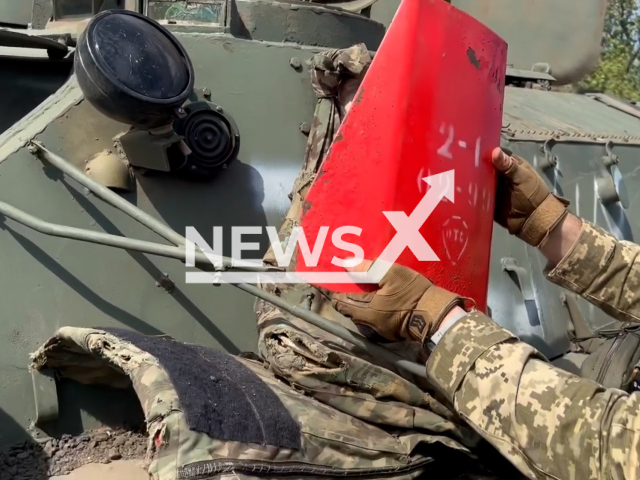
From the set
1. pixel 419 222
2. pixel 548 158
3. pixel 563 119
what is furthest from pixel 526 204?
pixel 563 119

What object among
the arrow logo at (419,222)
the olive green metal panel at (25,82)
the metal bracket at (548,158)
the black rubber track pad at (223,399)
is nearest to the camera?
the black rubber track pad at (223,399)

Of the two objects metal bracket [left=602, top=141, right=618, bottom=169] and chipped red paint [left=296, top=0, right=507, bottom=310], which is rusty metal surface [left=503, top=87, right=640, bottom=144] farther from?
chipped red paint [left=296, top=0, right=507, bottom=310]

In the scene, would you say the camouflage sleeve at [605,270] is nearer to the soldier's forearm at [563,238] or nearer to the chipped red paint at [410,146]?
the soldier's forearm at [563,238]

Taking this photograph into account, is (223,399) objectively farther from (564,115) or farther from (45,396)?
(564,115)

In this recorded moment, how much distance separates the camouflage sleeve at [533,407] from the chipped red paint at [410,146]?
293 millimetres

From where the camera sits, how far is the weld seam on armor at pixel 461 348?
1.71 m

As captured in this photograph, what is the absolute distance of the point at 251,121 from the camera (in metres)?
2.51

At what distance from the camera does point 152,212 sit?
2.33m

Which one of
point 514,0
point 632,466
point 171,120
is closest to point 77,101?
point 171,120

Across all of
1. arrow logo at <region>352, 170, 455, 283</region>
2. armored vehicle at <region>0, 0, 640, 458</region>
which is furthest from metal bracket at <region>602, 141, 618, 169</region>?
arrow logo at <region>352, 170, 455, 283</region>

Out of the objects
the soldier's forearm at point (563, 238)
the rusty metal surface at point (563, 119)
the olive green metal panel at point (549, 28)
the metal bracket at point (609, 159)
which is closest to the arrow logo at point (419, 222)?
the soldier's forearm at point (563, 238)

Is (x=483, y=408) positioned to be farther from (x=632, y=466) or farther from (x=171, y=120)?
(x=171, y=120)

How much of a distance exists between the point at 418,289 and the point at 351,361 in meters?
0.34

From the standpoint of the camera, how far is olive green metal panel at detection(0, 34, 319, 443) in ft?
7.18
